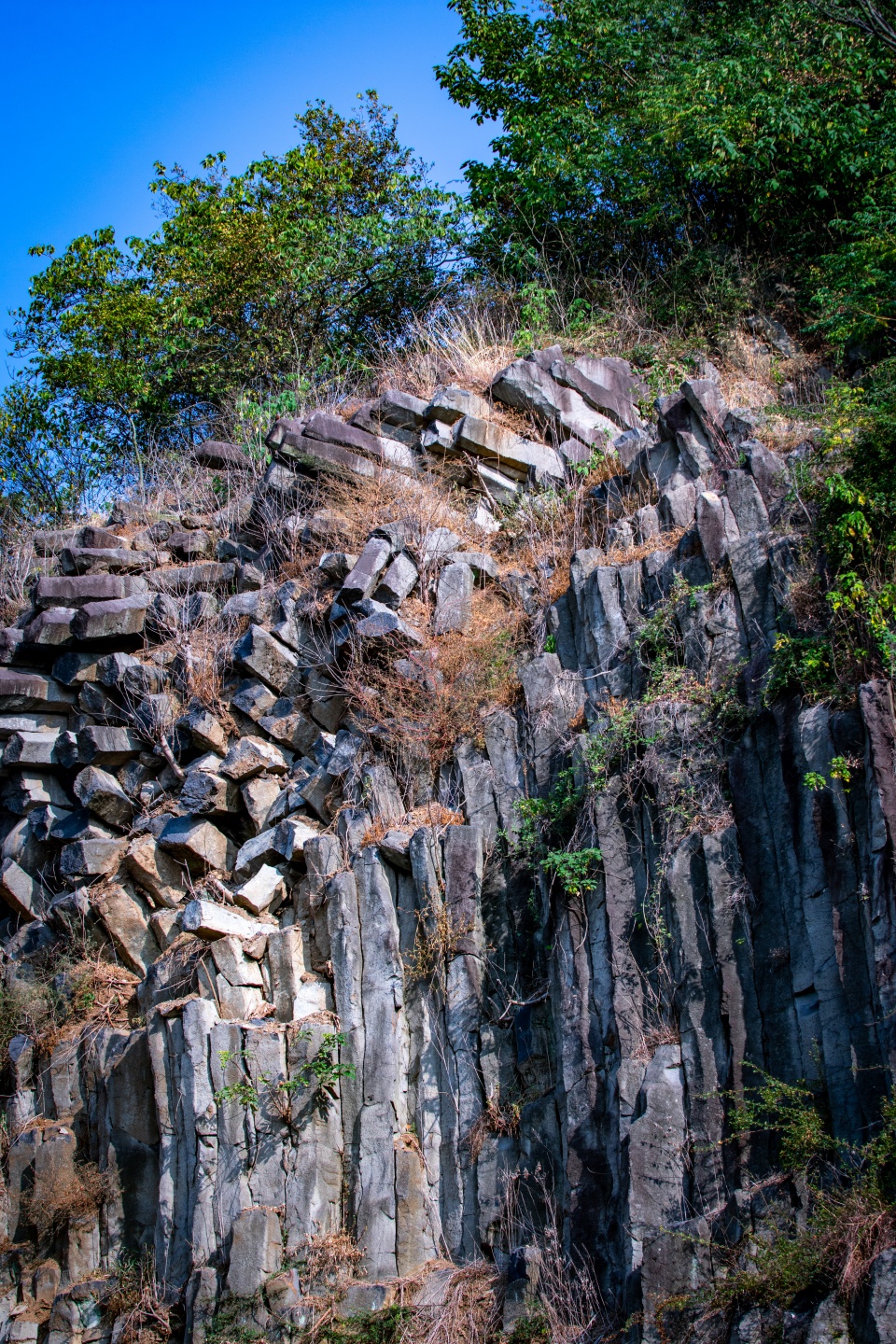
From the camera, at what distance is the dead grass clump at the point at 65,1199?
9055 mm

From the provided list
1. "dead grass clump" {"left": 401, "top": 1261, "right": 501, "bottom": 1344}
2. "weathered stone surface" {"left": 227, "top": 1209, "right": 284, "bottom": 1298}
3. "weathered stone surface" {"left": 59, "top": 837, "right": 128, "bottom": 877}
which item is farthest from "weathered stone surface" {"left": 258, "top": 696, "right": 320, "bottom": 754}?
"dead grass clump" {"left": 401, "top": 1261, "right": 501, "bottom": 1344}

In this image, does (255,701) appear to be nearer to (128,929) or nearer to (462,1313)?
(128,929)

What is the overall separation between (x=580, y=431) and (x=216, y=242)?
911 centimetres

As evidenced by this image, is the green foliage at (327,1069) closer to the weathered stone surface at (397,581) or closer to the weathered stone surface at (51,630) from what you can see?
the weathered stone surface at (397,581)

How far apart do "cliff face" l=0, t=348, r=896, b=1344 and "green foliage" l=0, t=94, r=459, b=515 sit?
566cm

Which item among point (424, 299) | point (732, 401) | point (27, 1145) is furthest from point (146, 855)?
point (424, 299)

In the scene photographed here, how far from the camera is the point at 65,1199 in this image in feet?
29.6

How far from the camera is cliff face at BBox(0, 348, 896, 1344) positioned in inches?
251

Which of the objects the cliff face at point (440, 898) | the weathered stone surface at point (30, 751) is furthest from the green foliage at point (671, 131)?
the weathered stone surface at point (30, 751)

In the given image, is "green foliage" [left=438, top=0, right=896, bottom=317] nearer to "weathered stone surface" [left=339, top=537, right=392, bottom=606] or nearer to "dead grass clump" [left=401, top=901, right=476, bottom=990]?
"weathered stone surface" [left=339, top=537, right=392, bottom=606]

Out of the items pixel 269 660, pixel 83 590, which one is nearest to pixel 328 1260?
pixel 269 660

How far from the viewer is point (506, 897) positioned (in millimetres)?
8539

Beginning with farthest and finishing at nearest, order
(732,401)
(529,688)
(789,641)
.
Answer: (732,401) < (529,688) < (789,641)

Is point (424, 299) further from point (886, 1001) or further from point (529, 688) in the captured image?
point (886, 1001)
